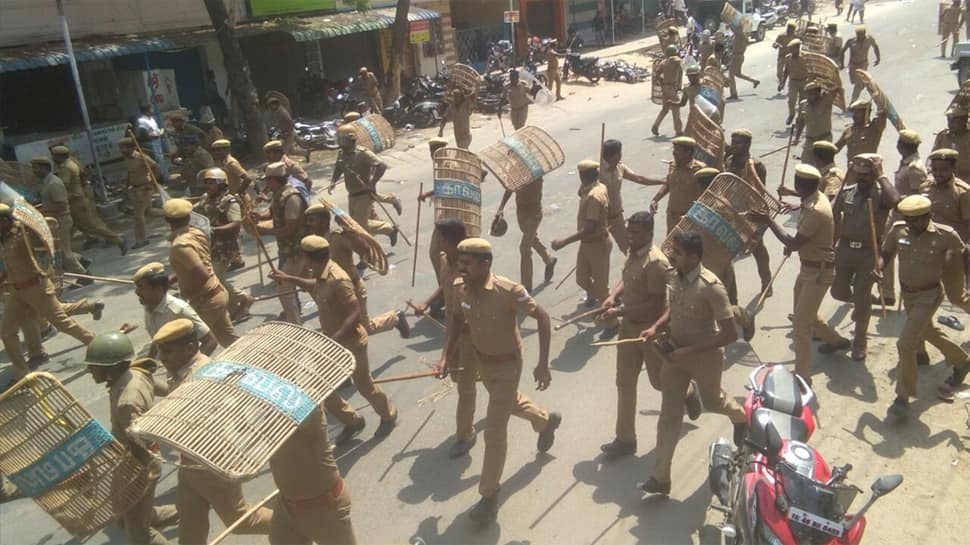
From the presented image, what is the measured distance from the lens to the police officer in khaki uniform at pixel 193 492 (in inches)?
157

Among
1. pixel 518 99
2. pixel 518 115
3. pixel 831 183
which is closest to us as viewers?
pixel 831 183

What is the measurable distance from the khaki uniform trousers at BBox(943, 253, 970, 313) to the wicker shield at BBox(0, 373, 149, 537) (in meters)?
5.66

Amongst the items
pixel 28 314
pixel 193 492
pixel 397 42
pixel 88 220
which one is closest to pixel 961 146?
pixel 193 492

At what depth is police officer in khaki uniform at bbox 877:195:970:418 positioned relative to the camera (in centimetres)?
531

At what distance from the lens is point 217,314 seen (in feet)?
20.6

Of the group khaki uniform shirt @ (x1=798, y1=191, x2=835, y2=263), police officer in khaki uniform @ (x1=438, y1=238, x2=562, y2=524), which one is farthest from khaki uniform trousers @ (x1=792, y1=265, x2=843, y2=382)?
police officer in khaki uniform @ (x1=438, y1=238, x2=562, y2=524)

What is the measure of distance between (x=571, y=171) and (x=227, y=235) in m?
7.25

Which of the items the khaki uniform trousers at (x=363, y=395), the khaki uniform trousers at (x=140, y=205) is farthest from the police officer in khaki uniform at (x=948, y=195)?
the khaki uniform trousers at (x=140, y=205)

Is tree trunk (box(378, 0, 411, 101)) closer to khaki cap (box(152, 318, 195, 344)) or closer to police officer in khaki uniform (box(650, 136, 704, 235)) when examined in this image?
police officer in khaki uniform (box(650, 136, 704, 235))

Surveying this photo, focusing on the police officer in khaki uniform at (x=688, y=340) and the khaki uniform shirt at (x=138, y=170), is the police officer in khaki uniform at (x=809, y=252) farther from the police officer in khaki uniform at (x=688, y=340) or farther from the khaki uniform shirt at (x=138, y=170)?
the khaki uniform shirt at (x=138, y=170)

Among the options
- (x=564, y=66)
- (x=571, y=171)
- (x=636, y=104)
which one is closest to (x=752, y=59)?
(x=564, y=66)

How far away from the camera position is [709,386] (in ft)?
15.5

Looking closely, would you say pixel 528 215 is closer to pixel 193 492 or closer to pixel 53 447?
pixel 193 492

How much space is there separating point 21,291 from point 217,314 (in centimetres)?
211
